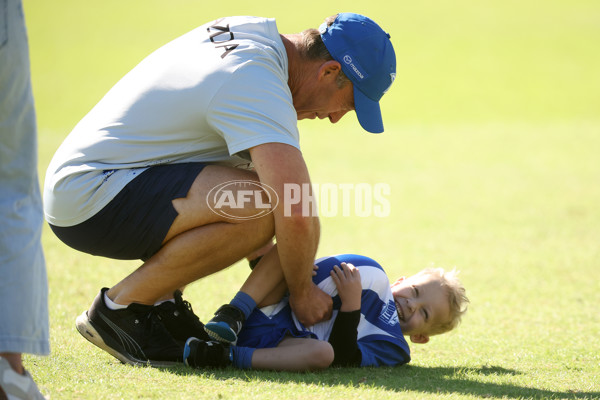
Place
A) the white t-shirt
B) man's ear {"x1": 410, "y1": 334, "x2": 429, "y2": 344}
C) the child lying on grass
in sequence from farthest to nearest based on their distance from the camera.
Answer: man's ear {"x1": 410, "y1": 334, "x2": 429, "y2": 344} < the child lying on grass < the white t-shirt

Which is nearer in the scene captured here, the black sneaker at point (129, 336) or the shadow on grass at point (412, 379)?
the shadow on grass at point (412, 379)

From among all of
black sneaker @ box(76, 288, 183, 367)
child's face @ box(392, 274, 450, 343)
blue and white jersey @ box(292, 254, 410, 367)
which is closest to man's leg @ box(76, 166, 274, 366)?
black sneaker @ box(76, 288, 183, 367)

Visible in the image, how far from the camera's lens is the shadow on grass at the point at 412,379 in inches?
113

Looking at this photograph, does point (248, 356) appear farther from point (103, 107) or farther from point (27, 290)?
point (103, 107)

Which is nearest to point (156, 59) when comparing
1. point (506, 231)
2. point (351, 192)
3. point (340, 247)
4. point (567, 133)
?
point (340, 247)

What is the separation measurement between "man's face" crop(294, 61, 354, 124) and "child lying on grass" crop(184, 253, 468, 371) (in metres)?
0.75

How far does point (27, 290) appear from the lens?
235 cm

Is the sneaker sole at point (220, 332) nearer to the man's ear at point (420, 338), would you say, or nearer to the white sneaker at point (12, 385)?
the white sneaker at point (12, 385)

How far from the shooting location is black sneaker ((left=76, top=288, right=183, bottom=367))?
10.4 feet

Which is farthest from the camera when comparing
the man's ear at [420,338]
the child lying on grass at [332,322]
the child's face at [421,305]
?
the man's ear at [420,338]

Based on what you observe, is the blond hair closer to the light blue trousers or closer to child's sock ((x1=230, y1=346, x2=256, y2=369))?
child's sock ((x1=230, y1=346, x2=256, y2=369))

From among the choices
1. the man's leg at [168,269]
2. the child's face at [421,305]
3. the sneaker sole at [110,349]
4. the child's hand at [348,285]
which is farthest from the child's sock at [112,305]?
the child's face at [421,305]

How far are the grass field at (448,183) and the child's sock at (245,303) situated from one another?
0.32 meters

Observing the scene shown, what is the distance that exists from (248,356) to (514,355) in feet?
4.61
